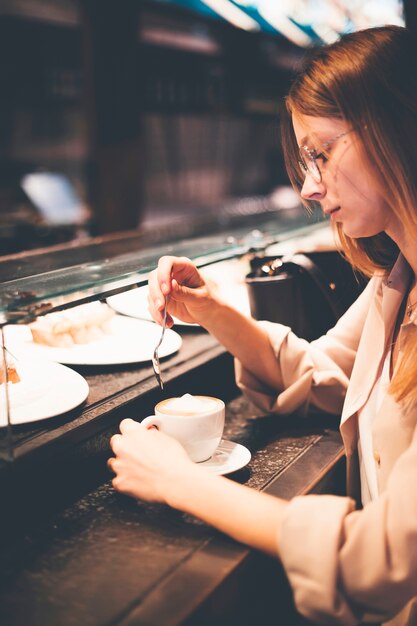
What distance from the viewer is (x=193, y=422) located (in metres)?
1.55

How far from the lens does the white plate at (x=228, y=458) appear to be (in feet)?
5.33

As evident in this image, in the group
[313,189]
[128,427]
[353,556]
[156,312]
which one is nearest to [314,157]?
[313,189]

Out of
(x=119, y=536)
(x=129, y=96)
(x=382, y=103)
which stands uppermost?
(x=129, y=96)

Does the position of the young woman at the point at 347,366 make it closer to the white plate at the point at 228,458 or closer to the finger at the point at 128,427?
the finger at the point at 128,427

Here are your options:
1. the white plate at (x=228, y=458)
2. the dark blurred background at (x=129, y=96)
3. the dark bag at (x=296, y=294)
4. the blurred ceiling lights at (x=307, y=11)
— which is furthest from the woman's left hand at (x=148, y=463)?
the blurred ceiling lights at (x=307, y=11)

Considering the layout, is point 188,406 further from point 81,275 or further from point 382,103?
point 382,103

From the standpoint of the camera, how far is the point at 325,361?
2156mm

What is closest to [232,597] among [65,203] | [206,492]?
[206,492]

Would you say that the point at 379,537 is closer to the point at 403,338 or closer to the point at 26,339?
the point at 403,338

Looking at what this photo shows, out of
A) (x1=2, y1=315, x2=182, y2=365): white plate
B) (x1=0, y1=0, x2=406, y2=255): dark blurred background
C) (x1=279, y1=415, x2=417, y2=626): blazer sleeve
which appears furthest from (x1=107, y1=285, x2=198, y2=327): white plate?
(x1=0, y1=0, x2=406, y2=255): dark blurred background

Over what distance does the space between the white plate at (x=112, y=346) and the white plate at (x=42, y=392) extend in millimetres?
100

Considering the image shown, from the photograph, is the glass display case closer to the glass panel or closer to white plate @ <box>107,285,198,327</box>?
the glass panel

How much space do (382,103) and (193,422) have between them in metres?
0.84

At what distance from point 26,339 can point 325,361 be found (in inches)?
37.7
